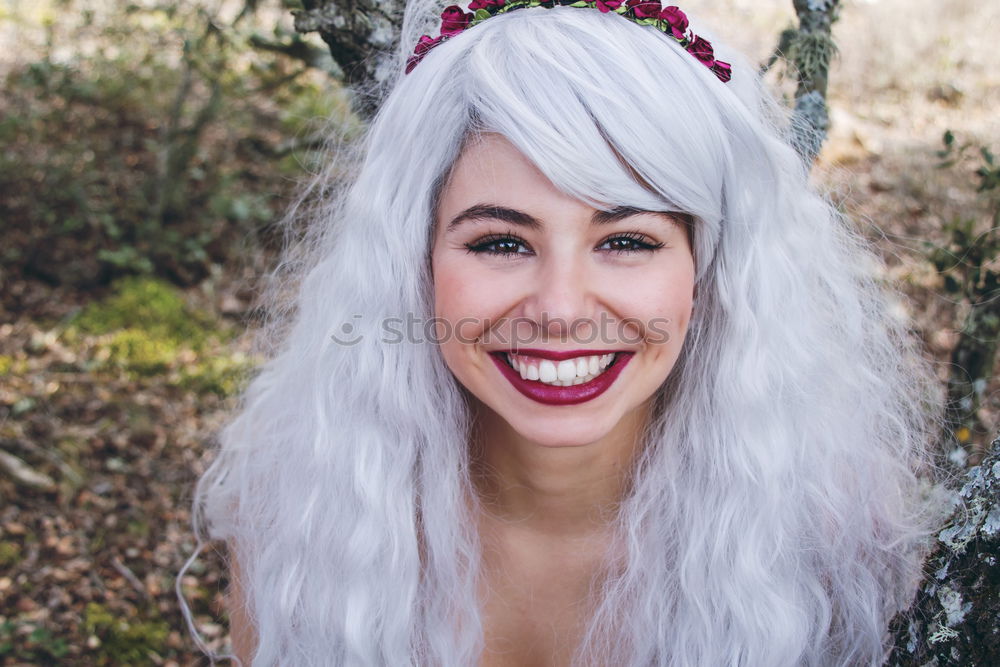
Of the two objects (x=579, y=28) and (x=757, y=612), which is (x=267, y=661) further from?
(x=579, y=28)

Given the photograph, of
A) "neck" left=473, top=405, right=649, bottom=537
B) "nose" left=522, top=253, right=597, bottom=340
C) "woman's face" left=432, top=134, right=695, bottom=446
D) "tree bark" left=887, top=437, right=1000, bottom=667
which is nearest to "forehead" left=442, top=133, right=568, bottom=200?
"woman's face" left=432, top=134, right=695, bottom=446

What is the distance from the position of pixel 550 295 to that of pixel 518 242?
14cm

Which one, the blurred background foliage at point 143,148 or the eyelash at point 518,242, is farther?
the blurred background foliage at point 143,148

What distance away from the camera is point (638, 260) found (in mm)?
1685

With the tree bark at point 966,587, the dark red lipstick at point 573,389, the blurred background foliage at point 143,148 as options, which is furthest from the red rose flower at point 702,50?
the blurred background foliage at point 143,148

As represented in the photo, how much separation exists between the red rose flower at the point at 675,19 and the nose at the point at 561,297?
18.8 inches

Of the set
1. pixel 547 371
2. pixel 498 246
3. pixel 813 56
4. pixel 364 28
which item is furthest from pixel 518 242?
pixel 813 56

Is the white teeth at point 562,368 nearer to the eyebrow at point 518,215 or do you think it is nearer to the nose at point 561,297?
the nose at point 561,297

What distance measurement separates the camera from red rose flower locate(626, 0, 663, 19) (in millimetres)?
1657

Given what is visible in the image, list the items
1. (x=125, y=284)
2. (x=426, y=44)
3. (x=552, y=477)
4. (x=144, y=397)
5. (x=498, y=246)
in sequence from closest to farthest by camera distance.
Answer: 1. (x=498, y=246)
2. (x=426, y=44)
3. (x=552, y=477)
4. (x=144, y=397)
5. (x=125, y=284)

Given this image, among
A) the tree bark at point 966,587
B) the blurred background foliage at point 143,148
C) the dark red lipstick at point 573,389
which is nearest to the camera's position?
the tree bark at point 966,587

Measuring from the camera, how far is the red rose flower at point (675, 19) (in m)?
1.66

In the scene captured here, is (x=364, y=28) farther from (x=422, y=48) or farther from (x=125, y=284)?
(x=125, y=284)

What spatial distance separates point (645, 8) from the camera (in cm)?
166
